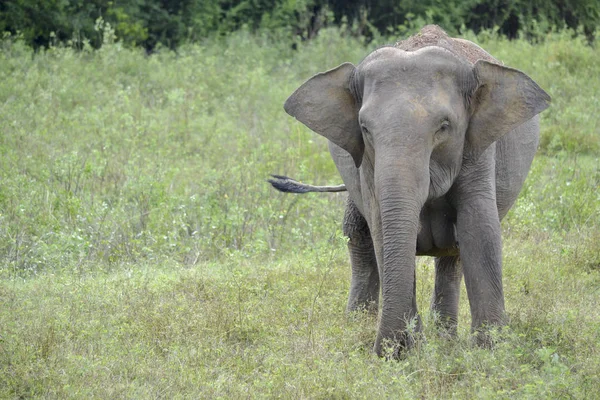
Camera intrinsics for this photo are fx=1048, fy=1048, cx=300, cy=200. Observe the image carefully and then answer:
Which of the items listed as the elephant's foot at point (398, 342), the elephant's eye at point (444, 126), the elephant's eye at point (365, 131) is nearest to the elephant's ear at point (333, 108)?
the elephant's eye at point (365, 131)

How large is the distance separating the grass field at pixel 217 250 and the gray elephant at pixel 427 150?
0.42 meters

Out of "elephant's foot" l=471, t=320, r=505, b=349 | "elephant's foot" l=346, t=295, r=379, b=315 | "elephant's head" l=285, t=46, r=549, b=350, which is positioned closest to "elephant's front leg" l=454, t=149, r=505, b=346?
"elephant's foot" l=471, t=320, r=505, b=349

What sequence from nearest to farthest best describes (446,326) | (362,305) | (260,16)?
1. (446,326)
2. (362,305)
3. (260,16)

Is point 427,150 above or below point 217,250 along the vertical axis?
above

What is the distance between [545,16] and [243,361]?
53.5ft

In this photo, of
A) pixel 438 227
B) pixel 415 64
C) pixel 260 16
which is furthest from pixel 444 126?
pixel 260 16

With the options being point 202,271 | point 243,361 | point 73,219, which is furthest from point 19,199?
point 243,361

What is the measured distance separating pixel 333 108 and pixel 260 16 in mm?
16095

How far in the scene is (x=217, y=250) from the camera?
909 cm

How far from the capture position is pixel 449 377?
217 inches

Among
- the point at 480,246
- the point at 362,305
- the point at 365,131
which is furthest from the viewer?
the point at 362,305

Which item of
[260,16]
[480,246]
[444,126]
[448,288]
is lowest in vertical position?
[448,288]

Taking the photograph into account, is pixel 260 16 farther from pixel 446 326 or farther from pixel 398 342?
pixel 398 342

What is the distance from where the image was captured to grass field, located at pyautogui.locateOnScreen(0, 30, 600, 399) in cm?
541
